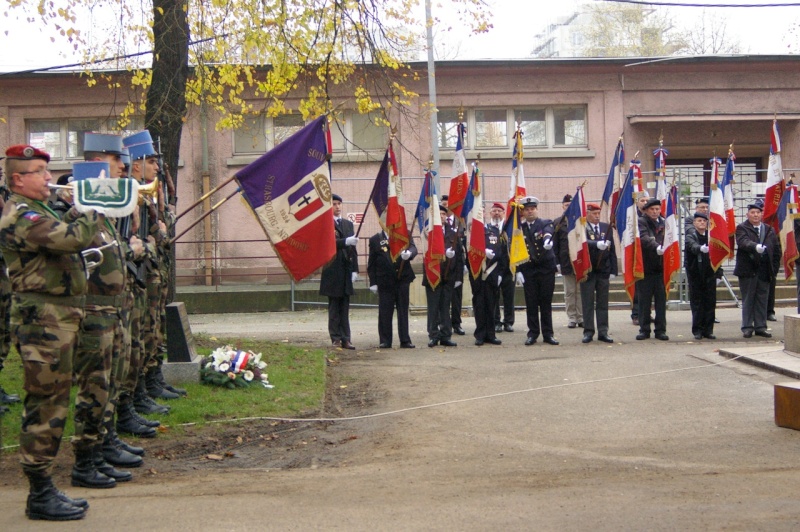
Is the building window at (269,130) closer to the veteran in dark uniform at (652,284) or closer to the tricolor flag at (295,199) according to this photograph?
the veteran in dark uniform at (652,284)

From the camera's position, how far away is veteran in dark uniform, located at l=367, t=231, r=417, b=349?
13.6m

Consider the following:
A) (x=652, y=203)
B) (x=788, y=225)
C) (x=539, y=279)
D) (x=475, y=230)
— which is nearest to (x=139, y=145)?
(x=475, y=230)

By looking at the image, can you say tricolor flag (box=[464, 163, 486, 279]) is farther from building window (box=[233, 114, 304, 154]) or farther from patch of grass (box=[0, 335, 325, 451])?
building window (box=[233, 114, 304, 154])

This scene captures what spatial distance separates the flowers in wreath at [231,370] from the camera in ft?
31.4

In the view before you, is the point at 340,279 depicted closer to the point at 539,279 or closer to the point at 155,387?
the point at 539,279

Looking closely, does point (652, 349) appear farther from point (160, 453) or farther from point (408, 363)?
point (160, 453)

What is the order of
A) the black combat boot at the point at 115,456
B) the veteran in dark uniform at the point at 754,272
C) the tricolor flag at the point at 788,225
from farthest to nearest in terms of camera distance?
the tricolor flag at the point at 788,225 < the veteran in dark uniform at the point at 754,272 < the black combat boot at the point at 115,456

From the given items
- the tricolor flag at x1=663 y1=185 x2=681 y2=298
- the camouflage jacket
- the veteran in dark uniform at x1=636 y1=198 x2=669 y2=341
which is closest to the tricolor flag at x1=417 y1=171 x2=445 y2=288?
the veteran in dark uniform at x1=636 y1=198 x2=669 y2=341

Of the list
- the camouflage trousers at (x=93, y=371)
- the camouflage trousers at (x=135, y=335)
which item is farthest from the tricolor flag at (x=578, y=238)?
the camouflage trousers at (x=93, y=371)

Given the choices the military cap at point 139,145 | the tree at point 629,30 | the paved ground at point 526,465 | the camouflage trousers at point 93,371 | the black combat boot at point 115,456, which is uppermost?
the tree at point 629,30

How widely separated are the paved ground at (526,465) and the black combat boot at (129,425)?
1.14 meters

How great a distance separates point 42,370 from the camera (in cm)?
536

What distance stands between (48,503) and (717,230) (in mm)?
11212

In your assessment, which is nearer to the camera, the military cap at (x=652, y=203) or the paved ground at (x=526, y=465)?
the paved ground at (x=526, y=465)
